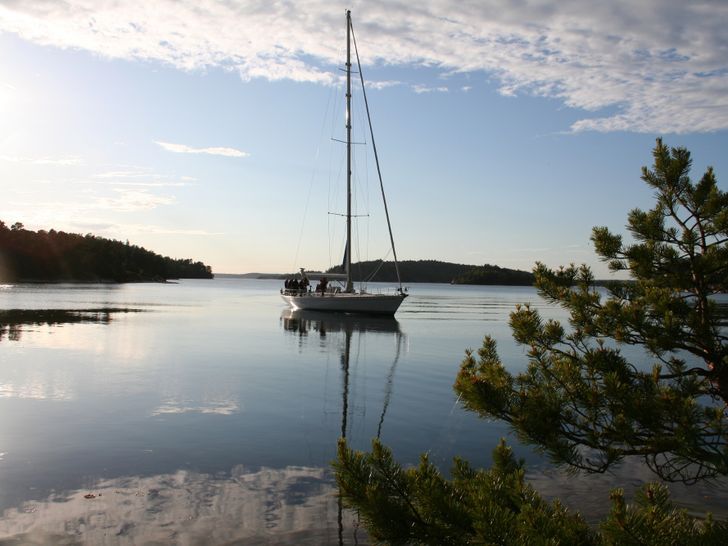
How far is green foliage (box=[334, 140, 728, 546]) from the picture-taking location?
11.6 ft

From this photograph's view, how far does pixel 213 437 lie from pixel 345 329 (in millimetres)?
25591

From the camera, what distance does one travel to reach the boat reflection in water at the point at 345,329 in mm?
15711

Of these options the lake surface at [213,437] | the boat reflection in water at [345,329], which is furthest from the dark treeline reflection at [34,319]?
the boat reflection in water at [345,329]

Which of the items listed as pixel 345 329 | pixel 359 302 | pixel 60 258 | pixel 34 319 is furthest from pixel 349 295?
pixel 60 258

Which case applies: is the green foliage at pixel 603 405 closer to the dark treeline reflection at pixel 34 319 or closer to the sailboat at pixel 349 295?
the dark treeline reflection at pixel 34 319

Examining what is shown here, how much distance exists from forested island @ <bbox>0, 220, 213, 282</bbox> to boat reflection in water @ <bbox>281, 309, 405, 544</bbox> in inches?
4368

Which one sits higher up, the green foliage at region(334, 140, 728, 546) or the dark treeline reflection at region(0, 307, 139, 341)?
the green foliage at region(334, 140, 728, 546)

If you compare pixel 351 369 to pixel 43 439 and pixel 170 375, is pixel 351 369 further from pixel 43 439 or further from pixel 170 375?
pixel 43 439

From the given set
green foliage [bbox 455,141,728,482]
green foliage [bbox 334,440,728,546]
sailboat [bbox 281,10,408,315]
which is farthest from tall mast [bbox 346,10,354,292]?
green foliage [bbox 334,440,728,546]

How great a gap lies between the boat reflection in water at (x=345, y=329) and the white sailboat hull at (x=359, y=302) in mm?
645

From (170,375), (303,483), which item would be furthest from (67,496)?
(170,375)

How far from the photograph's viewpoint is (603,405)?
14.9 feet

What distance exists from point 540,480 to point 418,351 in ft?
58.5

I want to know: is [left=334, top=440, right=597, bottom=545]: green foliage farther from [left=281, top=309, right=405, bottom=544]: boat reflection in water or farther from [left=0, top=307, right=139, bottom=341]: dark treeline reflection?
[left=0, top=307, right=139, bottom=341]: dark treeline reflection
